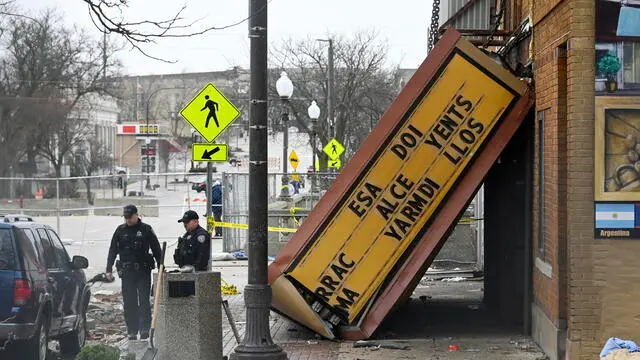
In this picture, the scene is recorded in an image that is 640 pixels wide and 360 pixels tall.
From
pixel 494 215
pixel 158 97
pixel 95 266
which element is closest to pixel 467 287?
pixel 494 215

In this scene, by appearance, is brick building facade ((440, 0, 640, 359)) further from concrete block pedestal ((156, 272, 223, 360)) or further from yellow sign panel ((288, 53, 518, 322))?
concrete block pedestal ((156, 272, 223, 360))

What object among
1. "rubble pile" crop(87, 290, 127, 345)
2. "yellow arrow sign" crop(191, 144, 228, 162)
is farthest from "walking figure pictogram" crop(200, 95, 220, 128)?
"rubble pile" crop(87, 290, 127, 345)

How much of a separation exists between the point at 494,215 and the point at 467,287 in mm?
3891

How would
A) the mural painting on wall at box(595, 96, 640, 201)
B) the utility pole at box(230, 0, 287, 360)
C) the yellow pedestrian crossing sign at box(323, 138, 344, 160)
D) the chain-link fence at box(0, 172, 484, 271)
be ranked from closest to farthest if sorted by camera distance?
the mural painting on wall at box(595, 96, 640, 201) → the utility pole at box(230, 0, 287, 360) → the chain-link fence at box(0, 172, 484, 271) → the yellow pedestrian crossing sign at box(323, 138, 344, 160)

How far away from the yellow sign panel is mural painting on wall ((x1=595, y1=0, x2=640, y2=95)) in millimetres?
3016

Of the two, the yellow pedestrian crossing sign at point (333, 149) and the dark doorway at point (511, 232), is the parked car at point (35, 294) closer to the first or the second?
the dark doorway at point (511, 232)

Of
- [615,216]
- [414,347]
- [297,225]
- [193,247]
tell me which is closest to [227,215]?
[297,225]

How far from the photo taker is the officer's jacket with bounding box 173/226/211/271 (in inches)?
533

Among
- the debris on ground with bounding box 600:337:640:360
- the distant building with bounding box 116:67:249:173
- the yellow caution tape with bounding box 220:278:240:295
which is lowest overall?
the yellow caution tape with bounding box 220:278:240:295

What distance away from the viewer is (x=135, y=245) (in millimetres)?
13766

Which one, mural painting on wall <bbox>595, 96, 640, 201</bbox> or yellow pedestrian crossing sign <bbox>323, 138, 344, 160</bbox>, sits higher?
yellow pedestrian crossing sign <bbox>323, 138, 344, 160</bbox>

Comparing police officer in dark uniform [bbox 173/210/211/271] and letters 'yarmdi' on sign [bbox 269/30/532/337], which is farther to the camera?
police officer in dark uniform [bbox 173/210/211/271]

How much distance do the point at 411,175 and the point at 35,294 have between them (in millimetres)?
4639

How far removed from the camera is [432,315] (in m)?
15.2
